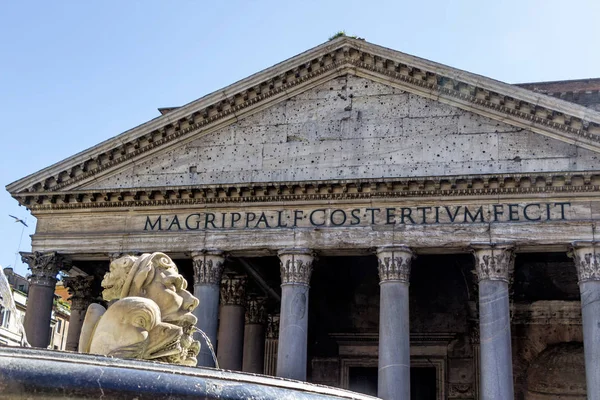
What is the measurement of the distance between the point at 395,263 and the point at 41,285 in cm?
741

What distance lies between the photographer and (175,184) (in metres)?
17.6

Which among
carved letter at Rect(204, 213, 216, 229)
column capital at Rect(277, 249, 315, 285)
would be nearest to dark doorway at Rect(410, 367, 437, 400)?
column capital at Rect(277, 249, 315, 285)

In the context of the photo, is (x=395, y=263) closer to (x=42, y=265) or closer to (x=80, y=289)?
(x=42, y=265)

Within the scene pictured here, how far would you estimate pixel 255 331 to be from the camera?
20.1 metres

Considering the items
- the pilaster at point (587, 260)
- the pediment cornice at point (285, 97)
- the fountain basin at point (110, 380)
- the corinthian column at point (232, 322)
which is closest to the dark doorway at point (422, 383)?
the corinthian column at point (232, 322)

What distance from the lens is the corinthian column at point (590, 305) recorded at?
14398 millimetres

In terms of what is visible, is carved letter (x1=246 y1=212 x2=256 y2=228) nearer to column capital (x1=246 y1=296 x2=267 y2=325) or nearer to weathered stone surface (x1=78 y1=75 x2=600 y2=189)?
weathered stone surface (x1=78 y1=75 x2=600 y2=189)

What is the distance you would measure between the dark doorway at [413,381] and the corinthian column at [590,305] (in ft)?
18.5

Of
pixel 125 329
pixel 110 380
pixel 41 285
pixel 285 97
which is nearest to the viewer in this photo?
pixel 110 380

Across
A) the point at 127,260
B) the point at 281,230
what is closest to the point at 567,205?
the point at 281,230

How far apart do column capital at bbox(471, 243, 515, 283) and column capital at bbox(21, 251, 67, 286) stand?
8577 millimetres

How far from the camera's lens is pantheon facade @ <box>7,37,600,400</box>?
15523 millimetres

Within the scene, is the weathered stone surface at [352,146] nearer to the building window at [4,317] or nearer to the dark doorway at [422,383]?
the dark doorway at [422,383]

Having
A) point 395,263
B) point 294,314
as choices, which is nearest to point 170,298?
point 294,314
